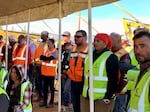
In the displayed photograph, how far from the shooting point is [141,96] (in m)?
2.41

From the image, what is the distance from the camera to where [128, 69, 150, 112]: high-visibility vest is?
2375 millimetres

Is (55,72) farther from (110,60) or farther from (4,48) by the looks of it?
(110,60)

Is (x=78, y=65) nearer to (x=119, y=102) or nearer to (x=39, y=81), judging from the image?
(x=119, y=102)

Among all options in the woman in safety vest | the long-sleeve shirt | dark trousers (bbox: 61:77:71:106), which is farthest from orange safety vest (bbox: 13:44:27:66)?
the long-sleeve shirt

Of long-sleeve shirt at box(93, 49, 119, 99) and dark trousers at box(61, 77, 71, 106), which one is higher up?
long-sleeve shirt at box(93, 49, 119, 99)

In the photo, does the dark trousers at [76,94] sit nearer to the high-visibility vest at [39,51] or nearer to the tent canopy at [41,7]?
the tent canopy at [41,7]

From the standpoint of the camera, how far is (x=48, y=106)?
838 centimetres

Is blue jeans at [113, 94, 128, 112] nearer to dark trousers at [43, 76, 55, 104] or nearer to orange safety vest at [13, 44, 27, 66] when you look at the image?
dark trousers at [43, 76, 55, 104]

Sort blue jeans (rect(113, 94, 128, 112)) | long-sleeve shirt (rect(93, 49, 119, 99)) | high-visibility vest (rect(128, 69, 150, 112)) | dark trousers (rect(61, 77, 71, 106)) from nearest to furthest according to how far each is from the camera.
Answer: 1. high-visibility vest (rect(128, 69, 150, 112))
2. long-sleeve shirt (rect(93, 49, 119, 99))
3. blue jeans (rect(113, 94, 128, 112))
4. dark trousers (rect(61, 77, 71, 106))

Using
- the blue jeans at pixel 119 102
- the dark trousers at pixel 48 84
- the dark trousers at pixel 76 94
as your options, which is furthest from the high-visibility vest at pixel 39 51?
the blue jeans at pixel 119 102

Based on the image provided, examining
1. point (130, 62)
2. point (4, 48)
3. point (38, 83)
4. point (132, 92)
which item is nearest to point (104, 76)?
point (130, 62)

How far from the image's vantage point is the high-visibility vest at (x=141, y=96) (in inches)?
93.5

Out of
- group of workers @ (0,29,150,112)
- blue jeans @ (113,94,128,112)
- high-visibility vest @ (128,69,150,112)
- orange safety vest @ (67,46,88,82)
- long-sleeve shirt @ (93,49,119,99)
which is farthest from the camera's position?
orange safety vest @ (67,46,88,82)

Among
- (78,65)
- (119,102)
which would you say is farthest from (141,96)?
(78,65)
